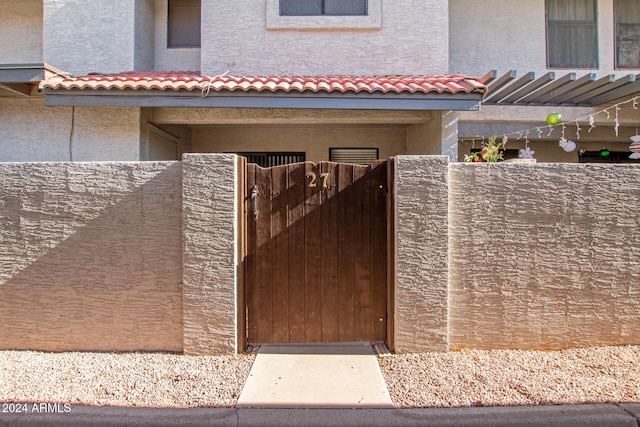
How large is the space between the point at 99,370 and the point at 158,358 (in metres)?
0.53

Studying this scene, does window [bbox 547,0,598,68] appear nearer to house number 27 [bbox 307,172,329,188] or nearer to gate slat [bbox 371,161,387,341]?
gate slat [bbox 371,161,387,341]

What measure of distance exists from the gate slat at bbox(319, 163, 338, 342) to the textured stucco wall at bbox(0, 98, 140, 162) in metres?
3.88

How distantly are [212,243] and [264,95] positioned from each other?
281cm

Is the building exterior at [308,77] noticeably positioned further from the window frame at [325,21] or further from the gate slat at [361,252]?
the gate slat at [361,252]

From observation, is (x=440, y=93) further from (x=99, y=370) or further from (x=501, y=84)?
(x=99, y=370)

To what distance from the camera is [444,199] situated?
4246 millimetres

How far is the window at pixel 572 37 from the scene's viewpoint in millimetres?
8516

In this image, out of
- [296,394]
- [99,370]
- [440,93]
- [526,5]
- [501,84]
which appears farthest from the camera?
[526,5]

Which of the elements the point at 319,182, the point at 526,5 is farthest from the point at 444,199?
the point at 526,5

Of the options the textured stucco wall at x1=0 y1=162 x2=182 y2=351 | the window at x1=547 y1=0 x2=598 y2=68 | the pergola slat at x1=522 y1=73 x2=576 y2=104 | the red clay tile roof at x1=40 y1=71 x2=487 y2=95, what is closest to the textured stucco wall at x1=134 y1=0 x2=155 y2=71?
the red clay tile roof at x1=40 y1=71 x2=487 y2=95

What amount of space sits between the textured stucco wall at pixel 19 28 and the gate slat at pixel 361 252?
7.86 metres

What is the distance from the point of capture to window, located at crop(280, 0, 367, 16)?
24.9 feet

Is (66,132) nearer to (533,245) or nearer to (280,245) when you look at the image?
(280,245)

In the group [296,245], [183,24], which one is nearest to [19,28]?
[183,24]
